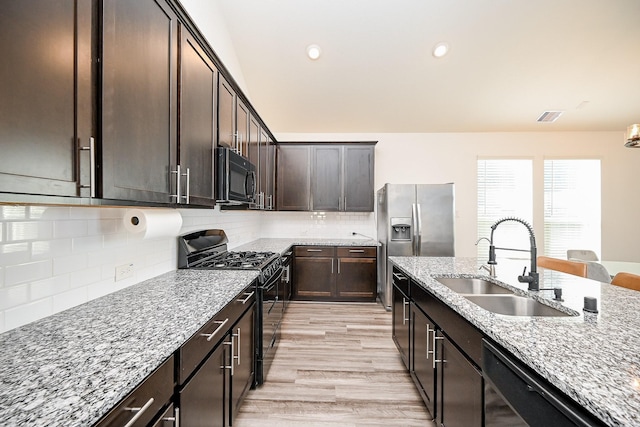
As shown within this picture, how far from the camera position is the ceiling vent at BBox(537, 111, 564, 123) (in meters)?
4.21

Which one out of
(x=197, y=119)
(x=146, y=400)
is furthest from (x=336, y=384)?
(x=197, y=119)

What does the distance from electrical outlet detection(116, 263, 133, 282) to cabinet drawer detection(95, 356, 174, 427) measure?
85cm

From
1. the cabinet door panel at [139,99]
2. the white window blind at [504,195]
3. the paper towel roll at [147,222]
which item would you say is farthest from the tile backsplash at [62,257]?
the white window blind at [504,195]

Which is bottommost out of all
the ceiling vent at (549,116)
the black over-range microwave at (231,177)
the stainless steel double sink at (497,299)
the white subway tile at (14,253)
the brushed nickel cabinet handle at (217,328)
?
the brushed nickel cabinet handle at (217,328)

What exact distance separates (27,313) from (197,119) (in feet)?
4.16

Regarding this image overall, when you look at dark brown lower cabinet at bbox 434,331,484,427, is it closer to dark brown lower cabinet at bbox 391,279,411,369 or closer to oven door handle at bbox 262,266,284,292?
dark brown lower cabinet at bbox 391,279,411,369

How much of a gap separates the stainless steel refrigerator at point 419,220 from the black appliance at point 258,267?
6.03 ft

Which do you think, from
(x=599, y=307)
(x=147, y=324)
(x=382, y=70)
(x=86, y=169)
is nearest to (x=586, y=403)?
(x=599, y=307)

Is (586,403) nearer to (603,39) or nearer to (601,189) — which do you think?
(603,39)

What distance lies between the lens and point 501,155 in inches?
185

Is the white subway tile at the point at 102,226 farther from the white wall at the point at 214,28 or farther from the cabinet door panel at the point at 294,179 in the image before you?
the cabinet door panel at the point at 294,179

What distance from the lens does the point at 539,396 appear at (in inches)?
32.6

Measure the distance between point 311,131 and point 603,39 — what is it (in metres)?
3.81

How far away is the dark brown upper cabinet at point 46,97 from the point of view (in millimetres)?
700
